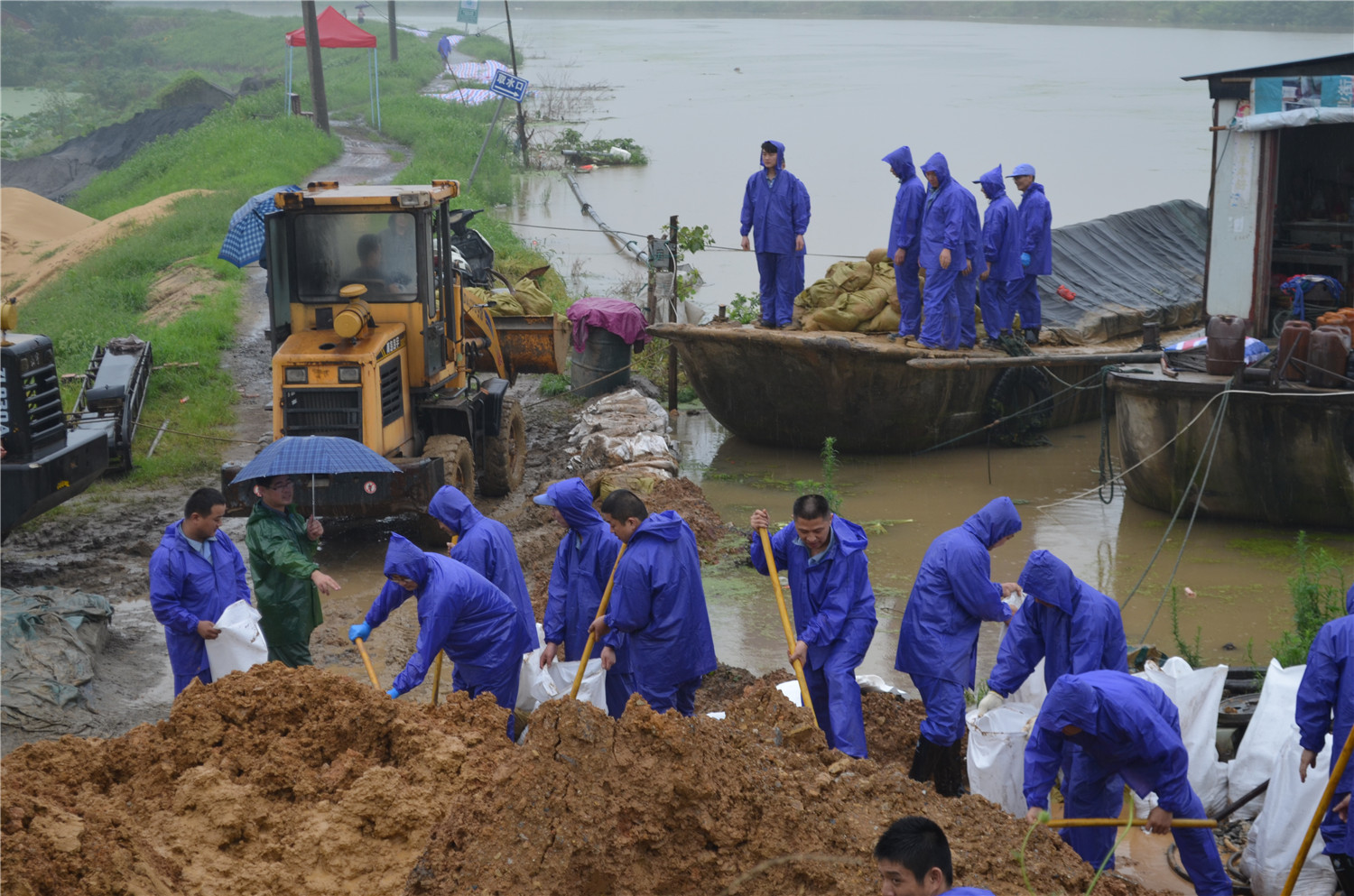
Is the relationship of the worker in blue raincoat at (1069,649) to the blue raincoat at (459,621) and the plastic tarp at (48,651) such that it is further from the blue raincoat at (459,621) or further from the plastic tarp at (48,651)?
the plastic tarp at (48,651)

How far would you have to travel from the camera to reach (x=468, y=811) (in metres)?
4.08

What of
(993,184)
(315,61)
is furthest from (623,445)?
(315,61)

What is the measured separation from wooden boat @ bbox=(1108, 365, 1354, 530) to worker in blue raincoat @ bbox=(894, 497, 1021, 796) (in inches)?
169

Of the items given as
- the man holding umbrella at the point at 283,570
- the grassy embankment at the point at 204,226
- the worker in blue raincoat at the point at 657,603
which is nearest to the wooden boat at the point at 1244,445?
the worker in blue raincoat at the point at 657,603

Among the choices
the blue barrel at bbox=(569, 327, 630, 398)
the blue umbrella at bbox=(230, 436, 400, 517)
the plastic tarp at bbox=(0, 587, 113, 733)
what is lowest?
the plastic tarp at bbox=(0, 587, 113, 733)

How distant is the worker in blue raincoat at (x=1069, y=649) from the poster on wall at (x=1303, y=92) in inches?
259

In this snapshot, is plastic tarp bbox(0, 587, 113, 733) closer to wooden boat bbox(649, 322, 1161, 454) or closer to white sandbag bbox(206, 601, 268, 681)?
white sandbag bbox(206, 601, 268, 681)

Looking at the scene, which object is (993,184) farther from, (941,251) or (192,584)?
(192,584)

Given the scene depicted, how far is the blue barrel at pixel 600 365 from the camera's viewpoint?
13383mm

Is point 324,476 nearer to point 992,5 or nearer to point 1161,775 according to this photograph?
point 1161,775

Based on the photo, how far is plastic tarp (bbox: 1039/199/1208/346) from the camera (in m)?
12.9

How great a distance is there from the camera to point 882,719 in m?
6.34

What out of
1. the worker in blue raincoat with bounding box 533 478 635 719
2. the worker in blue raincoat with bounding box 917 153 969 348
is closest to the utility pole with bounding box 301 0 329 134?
the worker in blue raincoat with bounding box 917 153 969 348

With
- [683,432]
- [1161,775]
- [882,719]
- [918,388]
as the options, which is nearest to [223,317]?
[683,432]
